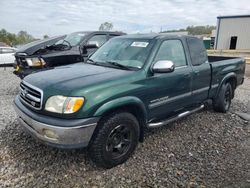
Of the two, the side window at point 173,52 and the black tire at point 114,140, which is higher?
the side window at point 173,52

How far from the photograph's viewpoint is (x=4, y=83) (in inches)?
343

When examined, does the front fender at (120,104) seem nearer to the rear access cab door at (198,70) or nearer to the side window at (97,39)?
the rear access cab door at (198,70)

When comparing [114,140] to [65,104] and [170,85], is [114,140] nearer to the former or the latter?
[65,104]

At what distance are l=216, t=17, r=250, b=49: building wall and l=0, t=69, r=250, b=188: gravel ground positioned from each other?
29.6 meters

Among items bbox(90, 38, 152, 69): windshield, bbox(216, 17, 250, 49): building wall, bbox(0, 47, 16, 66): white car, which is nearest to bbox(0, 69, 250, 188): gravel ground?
bbox(90, 38, 152, 69): windshield

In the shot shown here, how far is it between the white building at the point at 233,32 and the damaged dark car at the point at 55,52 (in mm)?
28277

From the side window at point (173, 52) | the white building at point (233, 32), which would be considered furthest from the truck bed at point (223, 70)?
the white building at point (233, 32)

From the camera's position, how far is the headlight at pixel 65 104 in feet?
9.17

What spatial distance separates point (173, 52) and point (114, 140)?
6.26ft

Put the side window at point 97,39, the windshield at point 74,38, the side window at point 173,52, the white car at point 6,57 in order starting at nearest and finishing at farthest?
1. the side window at point 173,52
2. the windshield at point 74,38
3. the side window at point 97,39
4. the white car at point 6,57

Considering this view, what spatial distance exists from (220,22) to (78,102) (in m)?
32.9

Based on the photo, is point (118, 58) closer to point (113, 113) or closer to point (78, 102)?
point (113, 113)

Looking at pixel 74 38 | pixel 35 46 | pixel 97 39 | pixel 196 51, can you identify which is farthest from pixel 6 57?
pixel 196 51

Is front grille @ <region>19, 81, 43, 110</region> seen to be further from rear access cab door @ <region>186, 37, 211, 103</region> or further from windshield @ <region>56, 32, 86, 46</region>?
windshield @ <region>56, 32, 86, 46</region>
